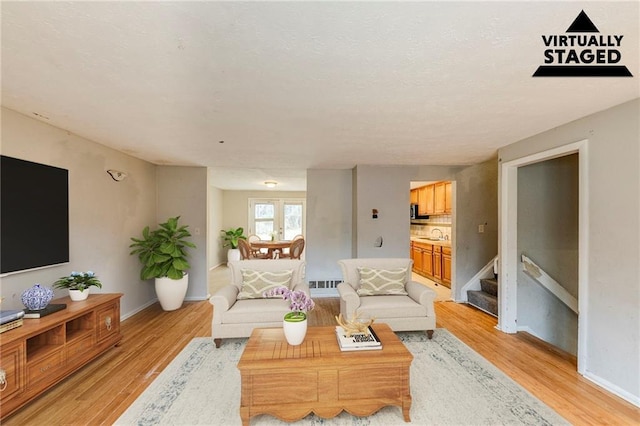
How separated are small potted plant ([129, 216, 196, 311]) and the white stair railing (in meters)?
4.57

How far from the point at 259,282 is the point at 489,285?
3.59 m

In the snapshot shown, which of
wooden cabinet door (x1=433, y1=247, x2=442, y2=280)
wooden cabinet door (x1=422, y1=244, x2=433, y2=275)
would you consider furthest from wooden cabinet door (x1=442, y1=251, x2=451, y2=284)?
wooden cabinet door (x1=422, y1=244, x2=433, y2=275)

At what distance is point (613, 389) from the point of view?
2182 millimetres

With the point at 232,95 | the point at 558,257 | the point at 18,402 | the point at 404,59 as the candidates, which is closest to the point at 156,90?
the point at 232,95

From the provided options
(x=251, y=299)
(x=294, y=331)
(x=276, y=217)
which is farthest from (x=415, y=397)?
(x=276, y=217)

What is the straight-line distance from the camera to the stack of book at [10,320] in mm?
1930

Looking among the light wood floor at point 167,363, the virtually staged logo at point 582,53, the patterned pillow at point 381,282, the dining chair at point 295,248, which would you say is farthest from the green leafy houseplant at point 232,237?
the virtually staged logo at point 582,53

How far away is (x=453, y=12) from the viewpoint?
119 centimetres

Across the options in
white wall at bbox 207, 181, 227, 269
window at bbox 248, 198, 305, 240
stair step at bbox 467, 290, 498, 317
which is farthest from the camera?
window at bbox 248, 198, 305, 240

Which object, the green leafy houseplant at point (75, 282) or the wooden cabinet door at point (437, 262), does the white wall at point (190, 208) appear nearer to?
the green leafy houseplant at point (75, 282)

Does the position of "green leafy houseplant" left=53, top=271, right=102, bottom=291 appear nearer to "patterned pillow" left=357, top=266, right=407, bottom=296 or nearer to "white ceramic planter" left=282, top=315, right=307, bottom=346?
"white ceramic planter" left=282, top=315, right=307, bottom=346

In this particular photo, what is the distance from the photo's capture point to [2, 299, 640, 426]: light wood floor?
194cm

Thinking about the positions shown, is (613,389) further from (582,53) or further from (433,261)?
(433,261)

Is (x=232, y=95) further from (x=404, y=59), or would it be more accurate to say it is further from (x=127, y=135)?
(x=127, y=135)
